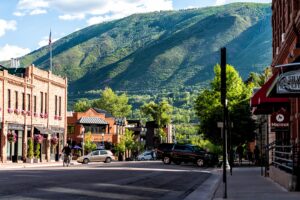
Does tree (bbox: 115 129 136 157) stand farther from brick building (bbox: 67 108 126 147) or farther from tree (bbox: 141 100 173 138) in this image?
tree (bbox: 141 100 173 138)

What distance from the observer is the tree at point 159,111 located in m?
162

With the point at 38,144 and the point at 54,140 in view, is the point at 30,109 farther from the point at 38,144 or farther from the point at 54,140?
the point at 54,140

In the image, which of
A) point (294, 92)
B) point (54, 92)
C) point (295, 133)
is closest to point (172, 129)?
point (54, 92)

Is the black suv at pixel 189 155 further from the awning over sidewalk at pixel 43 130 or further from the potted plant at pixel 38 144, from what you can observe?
the awning over sidewalk at pixel 43 130

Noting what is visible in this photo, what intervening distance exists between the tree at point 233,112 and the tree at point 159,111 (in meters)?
98.7

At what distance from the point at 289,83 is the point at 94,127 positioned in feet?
314

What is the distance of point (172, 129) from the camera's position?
18000 cm

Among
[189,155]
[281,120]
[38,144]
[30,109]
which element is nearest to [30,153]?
[38,144]

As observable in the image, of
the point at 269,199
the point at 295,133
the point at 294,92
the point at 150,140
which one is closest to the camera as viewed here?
the point at 294,92

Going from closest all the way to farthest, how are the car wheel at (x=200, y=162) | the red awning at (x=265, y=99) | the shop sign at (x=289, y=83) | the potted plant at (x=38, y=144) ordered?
the shop sign at (x=289, y=83) → the red awning at (x=265, y=99) → the car wheel at (x=200, y=162) → the potted plant at (x=38, y=144)

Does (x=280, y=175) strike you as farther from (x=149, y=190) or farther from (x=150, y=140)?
(x=150, y=140)

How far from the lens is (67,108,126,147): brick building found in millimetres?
102562

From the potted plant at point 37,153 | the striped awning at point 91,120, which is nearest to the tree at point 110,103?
the striped awning at point 91,120

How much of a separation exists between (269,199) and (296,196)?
1.18 meters
